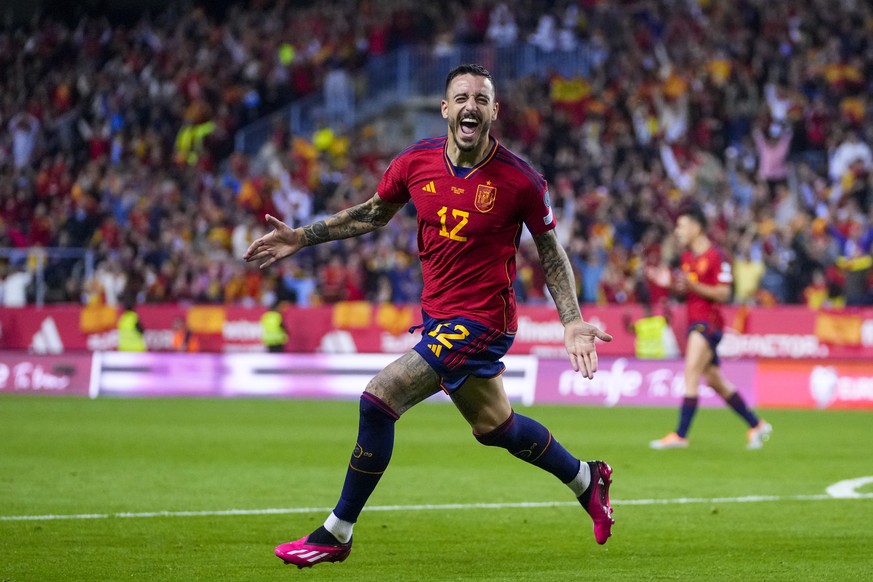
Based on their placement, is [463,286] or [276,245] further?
[276,245]

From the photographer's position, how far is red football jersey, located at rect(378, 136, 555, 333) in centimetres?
688

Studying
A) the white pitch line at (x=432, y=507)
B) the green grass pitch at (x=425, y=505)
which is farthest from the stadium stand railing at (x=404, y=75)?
the white pitch line at (x=432, y=507)

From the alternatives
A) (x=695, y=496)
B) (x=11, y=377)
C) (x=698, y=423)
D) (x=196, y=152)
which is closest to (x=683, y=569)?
(x=695, y=496)

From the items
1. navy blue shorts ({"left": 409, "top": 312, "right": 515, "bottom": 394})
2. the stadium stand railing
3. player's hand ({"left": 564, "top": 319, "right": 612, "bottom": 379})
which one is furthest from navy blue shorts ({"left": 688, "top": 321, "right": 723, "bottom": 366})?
the stadium stand railing

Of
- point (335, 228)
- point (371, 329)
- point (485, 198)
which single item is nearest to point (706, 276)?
point (335, 228)

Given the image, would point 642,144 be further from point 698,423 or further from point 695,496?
point 695,496

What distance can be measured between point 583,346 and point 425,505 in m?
3.40

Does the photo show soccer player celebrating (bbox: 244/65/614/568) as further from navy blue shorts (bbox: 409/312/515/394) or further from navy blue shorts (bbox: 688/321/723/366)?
navy blue shorts (bbox: 688/321/723/366)

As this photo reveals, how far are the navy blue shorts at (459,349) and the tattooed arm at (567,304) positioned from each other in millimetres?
363

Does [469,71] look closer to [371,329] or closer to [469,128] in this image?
[469,128]

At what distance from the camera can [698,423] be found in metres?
17.4

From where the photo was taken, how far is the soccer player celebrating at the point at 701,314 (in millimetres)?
13484

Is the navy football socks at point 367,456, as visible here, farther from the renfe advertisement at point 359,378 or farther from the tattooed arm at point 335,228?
the renfe advertisement at point 359,378

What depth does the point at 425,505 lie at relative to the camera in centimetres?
969
